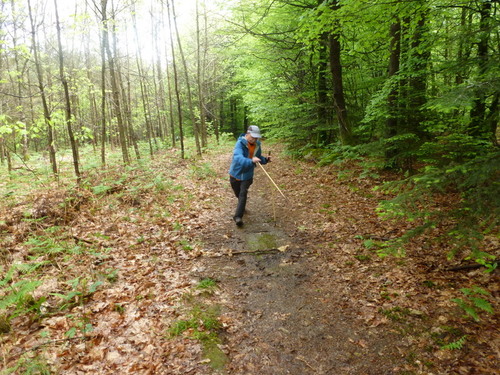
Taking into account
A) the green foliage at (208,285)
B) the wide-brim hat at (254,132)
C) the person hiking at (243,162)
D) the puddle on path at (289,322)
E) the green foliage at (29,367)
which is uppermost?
the wide-brim hat at (254,132)

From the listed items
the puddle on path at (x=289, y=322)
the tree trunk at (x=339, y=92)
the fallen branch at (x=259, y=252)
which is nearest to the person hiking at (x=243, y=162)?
the fallen branch at (x=259, y=252)

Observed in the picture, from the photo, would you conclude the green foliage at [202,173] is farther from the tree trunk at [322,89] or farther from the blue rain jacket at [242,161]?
the blue rain jacket at [242,161]

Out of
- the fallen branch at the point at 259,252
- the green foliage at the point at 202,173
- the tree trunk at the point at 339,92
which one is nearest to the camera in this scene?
the fallen branch at the point at 259,252

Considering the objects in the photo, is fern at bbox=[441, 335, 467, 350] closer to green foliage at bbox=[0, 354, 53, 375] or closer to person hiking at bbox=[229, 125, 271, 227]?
green foliage at bbox=[0, 354, 53, 375]

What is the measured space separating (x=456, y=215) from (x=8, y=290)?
20.1 ft

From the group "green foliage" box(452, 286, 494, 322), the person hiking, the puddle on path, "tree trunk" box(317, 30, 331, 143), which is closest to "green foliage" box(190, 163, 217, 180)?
"tree trunk" box(317, 30, 331, 143)

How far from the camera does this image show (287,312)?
158 inches

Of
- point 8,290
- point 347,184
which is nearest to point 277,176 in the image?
point 347,184

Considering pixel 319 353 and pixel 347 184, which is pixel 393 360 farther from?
pixel 347 184

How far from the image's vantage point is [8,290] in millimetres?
4141

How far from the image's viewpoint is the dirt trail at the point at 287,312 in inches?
126

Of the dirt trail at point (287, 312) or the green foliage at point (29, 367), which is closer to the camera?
the green foliage at point (29, 367)

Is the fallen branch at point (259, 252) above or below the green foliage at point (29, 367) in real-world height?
above

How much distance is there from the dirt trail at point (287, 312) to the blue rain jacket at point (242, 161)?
1.48 m
